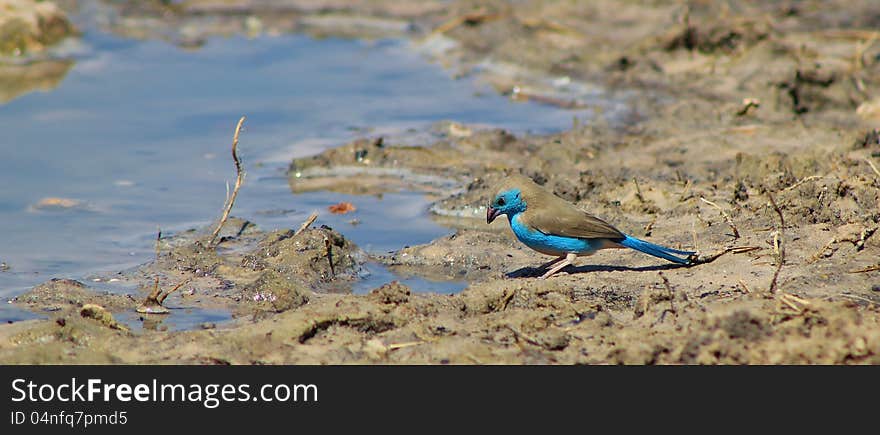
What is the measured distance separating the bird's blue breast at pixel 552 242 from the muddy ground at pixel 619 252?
168mm

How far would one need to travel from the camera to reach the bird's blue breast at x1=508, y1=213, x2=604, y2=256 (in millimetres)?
6129

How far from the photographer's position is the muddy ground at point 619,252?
4.81 m

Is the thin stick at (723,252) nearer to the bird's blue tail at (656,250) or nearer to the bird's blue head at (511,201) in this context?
the bird's blue tail at (656,250)

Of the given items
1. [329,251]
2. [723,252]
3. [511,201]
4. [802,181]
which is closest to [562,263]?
[511,201]

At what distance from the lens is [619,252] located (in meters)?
6.68

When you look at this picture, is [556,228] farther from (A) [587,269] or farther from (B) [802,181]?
(B) [802,181]

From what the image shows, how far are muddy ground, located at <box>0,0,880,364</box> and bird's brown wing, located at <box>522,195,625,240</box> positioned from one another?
241 mm

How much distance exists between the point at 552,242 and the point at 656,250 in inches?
22.5

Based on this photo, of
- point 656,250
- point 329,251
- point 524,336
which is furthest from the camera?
point 329,251

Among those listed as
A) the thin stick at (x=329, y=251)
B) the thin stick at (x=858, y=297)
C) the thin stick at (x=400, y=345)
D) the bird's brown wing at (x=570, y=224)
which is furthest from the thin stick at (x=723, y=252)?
the thin stick at (x=329, y=251)

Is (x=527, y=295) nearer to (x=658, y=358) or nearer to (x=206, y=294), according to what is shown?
(x=658, y=358)

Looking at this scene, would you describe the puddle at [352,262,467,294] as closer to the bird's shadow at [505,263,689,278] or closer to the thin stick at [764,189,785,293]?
the bird's shadow at [505,263,689,278]

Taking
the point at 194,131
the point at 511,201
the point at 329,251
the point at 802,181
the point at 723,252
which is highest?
the point at 511,201
